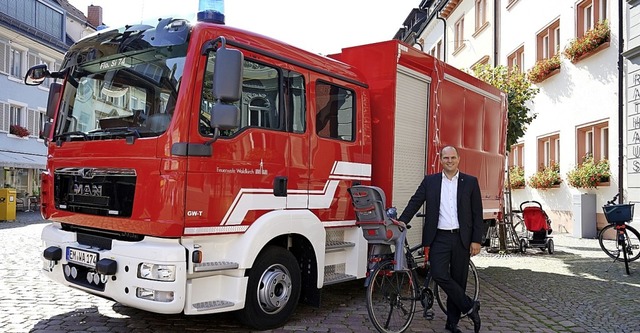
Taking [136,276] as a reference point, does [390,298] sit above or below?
below

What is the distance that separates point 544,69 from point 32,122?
2336 centimetres

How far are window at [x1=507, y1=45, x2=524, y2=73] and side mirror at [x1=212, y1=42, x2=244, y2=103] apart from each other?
1755cm

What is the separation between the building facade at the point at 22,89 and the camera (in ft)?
85.5

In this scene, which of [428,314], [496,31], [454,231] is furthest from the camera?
[496,31]

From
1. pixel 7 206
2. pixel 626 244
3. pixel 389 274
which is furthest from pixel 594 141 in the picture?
pixel 7 206

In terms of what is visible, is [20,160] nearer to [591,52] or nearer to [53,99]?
[53,99]

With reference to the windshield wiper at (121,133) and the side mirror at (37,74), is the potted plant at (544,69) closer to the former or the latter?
the side mirror at (37,74)

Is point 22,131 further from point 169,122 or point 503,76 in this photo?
point 169,122

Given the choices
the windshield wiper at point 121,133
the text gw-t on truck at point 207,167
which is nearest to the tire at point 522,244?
the text gw-t on truck at point 207,167

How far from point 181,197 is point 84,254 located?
1.18 meters

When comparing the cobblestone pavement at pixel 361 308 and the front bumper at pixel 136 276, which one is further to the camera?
the cobblestone pavement at pixel 361 308

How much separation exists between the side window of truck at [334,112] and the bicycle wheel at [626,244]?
571cm

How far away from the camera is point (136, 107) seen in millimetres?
4988

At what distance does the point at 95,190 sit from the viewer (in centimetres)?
516
